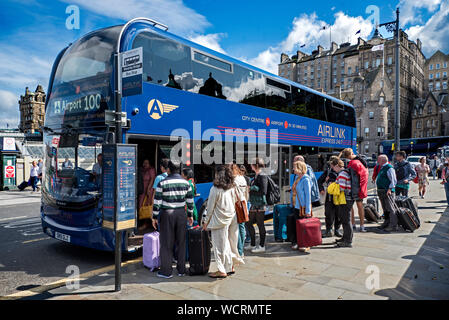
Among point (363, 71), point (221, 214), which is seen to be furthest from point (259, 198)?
point (363, 71)

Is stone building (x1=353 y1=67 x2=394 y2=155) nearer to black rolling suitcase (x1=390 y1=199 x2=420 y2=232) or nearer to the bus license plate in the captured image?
black rolling suitcase (x1=390 y1=199 x2=420 y2=232)

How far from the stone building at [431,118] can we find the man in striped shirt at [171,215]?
267 ft

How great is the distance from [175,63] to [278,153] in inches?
179

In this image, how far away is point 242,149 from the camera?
334 inches

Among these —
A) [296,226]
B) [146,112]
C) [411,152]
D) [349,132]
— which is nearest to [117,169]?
[146,112]

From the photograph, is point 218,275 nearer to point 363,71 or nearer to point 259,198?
point 259,198

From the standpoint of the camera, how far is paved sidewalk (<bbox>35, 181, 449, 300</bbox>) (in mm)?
4398

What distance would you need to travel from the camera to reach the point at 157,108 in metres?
6.16

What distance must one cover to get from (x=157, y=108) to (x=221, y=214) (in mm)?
2349

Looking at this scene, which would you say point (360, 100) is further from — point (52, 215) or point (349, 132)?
point (52, 215)

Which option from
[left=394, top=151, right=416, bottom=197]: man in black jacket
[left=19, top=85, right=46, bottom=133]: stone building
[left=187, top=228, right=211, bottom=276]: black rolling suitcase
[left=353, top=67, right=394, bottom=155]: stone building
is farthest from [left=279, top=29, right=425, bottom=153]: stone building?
[left=19, top=85, right=46, bottom=133]: stone building

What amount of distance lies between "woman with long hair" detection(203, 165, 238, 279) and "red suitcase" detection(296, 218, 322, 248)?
1.68 m

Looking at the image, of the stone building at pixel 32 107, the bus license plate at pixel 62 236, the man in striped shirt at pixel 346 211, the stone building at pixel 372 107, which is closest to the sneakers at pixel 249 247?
the man in striped shirt at pixel 346 211

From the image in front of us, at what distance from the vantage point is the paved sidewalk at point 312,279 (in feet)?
14.4
